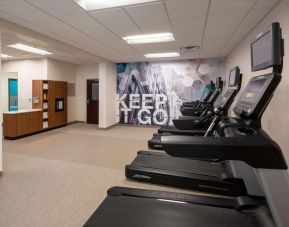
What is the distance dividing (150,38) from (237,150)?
3.96m

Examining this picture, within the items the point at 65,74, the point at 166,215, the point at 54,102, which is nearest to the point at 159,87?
the point at 65,74

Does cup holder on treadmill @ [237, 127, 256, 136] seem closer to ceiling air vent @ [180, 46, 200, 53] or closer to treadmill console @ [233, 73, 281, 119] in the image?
treadmill console @ [233, 73, 281, 119]

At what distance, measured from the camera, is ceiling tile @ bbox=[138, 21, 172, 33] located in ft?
11.6

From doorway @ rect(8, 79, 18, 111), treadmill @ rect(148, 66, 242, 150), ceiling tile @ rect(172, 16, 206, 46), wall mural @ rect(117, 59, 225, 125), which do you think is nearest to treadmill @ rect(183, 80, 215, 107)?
treadmill @ rect(148, 66, 242, 150)

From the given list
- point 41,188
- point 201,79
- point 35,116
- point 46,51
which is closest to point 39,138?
point 35,116

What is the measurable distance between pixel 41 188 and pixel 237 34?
458 cm

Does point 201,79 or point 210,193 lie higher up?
point 201,79

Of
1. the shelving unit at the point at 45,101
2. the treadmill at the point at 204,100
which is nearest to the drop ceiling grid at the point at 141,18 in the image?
the treadmill at the point at 204,100

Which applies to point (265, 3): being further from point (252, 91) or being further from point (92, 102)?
point (92, 102)

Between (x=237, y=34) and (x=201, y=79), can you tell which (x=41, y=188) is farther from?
(x=201, y=79)

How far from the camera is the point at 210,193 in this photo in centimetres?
274

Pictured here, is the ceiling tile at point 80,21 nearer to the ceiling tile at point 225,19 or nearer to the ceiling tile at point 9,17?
the ceiling tile at point 9,17

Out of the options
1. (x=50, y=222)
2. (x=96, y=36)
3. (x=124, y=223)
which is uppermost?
(x=96, y=36)

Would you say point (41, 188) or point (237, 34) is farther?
point (237, 34)
